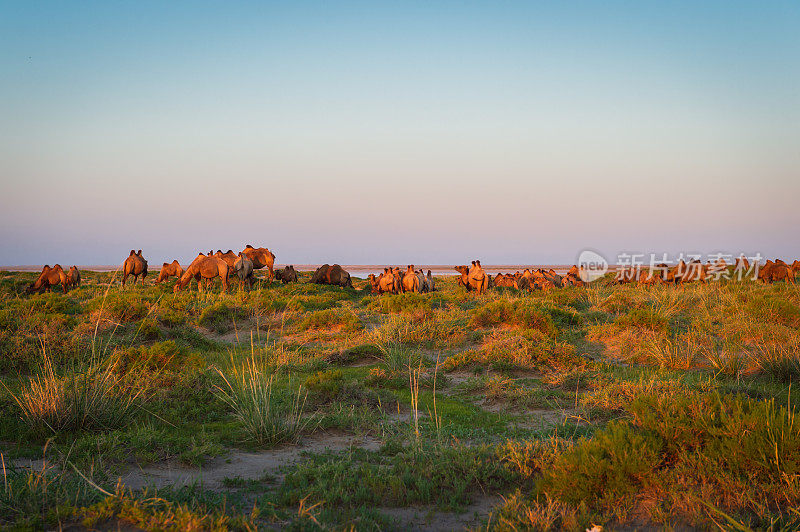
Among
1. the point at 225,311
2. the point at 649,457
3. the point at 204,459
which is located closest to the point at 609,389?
the point at 649,457

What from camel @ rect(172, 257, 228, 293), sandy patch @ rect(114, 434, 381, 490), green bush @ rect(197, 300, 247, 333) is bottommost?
sandy patch @ rect(114, 434, 381, 490)

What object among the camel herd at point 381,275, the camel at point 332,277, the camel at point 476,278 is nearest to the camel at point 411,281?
the camel herd at point 381,275

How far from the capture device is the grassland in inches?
152

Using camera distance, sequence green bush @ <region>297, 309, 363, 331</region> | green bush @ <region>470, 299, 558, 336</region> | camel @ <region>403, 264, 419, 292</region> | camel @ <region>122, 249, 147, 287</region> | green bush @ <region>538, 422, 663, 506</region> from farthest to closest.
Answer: camel @ <region>122, 249, 147, 287</region>
camel @ <region>403, 264, 419, 292</region>
green bush @ <region>297, 309, 363, 331</region>
green bush @ <region>470, 299, 558, 336</region>
green bush @ <region>538, 422, 663, 506</region>

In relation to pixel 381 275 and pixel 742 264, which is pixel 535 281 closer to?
pixel 381 275

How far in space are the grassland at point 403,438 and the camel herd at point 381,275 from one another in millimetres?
11029

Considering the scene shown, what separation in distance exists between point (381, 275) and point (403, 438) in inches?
725

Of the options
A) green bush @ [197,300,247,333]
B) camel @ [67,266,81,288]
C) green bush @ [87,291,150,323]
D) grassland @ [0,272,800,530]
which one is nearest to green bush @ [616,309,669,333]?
grassland @ [0,272,800,530]

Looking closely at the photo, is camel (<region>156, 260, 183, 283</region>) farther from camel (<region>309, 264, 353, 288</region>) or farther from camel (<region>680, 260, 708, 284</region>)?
camel (<region>680, 260, 708, 284</region>)

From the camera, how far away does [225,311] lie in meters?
14.5

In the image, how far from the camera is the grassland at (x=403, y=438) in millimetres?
3869

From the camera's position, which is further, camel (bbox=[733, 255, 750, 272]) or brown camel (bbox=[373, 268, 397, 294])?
camel (bbox=[733, 255, 750, 272])

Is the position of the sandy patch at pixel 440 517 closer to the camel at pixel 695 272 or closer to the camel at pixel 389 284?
the camel at pixel 389 284

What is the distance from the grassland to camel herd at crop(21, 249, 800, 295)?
11.0m
